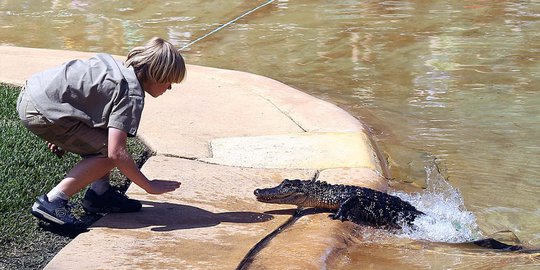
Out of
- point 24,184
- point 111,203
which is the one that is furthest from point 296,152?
point 24,184

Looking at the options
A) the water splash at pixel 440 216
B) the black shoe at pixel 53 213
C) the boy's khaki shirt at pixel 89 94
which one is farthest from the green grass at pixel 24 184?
the water splash at pixel 440 216

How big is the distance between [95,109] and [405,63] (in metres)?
5.33

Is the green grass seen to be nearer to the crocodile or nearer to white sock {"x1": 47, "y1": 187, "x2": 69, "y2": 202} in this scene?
white sock {"x1": 47, "y1": 187, "x2": 69, "y2": 202}

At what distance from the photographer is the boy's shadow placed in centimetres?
455

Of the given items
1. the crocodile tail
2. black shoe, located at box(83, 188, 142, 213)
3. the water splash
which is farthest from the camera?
the water splash

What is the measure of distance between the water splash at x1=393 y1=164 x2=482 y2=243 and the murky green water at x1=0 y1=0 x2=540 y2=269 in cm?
11

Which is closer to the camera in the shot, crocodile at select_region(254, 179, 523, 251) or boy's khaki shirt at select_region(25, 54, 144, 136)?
boy's khaki shirt at select_region(25, 54, 144, 136)

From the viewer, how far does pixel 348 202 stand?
4848 millimetres

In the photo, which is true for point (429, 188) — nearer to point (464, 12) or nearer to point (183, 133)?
point (183, 133)

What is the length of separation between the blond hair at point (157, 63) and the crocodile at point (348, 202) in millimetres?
943

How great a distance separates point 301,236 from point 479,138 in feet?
9.60

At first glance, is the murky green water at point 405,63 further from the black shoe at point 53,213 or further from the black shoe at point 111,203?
the black shoe at point 53,213

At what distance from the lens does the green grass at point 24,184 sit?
165 inches

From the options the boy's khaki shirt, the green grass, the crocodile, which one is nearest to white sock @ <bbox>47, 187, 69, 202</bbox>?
the green grass
